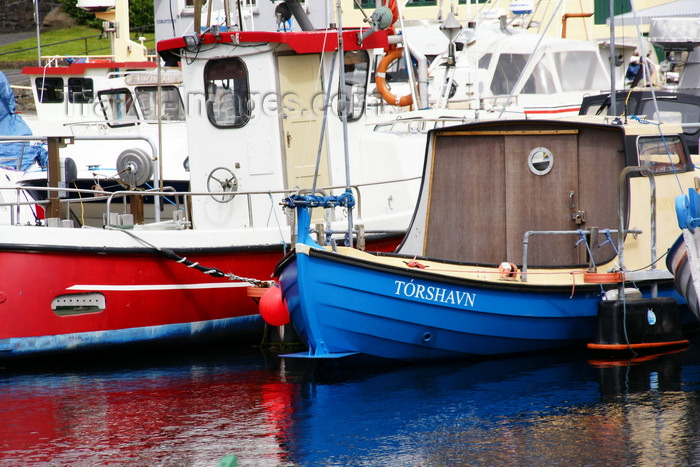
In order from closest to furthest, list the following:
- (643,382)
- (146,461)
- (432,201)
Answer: (146,461) → (643,382) → (432,201)

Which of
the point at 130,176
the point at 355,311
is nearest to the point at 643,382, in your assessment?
the point at 355,311

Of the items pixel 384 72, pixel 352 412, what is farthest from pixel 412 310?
pixel 384 72

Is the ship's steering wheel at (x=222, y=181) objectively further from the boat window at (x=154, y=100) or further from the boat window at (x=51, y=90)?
the boat window at (x=51, y=90)

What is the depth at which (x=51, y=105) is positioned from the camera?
20547 mm

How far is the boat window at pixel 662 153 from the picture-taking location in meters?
10.6

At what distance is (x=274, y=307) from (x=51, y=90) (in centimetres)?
1226

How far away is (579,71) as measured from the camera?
18812 mm

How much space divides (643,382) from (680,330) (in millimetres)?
1356

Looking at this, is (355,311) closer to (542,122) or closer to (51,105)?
(542,122)

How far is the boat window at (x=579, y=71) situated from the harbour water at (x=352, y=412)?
28.6ft

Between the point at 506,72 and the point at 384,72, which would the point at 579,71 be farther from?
the point at 384,72

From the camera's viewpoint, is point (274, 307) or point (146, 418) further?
point (274, 307)

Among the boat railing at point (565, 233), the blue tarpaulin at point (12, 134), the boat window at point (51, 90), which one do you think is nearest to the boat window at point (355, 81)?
the boat railing at point (565, 233)

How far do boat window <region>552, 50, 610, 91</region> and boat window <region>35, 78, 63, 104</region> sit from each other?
9709mm
